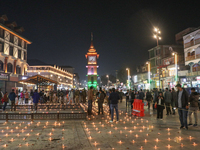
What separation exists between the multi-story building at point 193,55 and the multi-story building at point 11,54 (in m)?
33.7

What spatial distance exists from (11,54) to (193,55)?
118ft

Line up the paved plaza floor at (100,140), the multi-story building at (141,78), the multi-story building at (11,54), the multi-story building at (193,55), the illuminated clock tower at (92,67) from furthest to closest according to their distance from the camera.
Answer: the illuminated clock tower at (92,67) → the multi-story building at (141,78) → the multi-story building at (11,54) → the multi-story building at (193,55) → the paved plaza floor at (100,140)

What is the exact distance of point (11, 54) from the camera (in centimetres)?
3944

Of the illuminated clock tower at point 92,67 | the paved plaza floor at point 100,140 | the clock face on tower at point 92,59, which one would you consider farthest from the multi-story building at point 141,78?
the paved plaza floor at point 100,140

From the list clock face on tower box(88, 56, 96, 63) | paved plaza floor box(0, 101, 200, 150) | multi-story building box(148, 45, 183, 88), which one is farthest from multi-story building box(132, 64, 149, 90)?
paved plaza floor box(0, 101, 200, 150)

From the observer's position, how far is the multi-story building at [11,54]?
36088 mm

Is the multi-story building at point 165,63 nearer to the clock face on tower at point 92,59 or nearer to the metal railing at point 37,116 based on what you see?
the metal railing at point 37,116

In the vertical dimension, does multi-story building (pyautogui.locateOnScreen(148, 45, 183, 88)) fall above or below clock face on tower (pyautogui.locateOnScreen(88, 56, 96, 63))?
below

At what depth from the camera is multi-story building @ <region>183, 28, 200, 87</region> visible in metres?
33.3

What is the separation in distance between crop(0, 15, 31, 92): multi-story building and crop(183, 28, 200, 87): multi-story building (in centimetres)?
3368

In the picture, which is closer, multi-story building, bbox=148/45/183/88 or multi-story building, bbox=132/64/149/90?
multi-story building, bbox=148/45/183/88

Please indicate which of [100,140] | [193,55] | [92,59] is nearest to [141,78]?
[193,55]

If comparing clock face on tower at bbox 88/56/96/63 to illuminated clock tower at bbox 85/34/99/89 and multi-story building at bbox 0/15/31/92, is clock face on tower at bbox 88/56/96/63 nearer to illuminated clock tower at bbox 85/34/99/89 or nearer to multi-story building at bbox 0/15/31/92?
illuminated clock tower at bbox 85/34/99/89

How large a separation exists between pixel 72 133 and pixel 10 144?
2.34 meters
